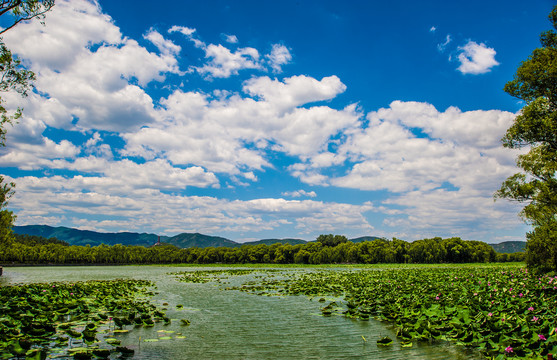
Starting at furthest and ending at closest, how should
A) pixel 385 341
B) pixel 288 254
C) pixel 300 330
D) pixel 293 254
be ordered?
1. pixel 293 254
2. pixel 288 254
3. pixel 300 330
4. pixel 385 341

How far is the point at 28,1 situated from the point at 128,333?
14800 millimetres

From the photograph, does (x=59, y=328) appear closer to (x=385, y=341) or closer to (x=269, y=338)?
(x=269, y=338)

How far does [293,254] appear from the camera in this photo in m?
123

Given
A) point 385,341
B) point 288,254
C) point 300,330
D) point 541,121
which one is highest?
point 541,121

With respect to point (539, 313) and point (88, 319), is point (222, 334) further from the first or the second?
point (539, 313)

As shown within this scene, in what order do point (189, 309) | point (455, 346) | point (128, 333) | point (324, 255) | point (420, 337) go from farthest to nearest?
point (324, 255) < point (189, 309) < point (128, 333) < point (420, 337) < point (455, 346)

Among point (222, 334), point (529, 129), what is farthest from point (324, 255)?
point (222, 334)

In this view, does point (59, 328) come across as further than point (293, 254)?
No

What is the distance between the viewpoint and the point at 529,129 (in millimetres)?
17734

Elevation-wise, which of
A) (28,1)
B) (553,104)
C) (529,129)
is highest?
(28,1)

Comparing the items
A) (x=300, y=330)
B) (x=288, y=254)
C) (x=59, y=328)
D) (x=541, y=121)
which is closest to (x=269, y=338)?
(x=300, y=330)

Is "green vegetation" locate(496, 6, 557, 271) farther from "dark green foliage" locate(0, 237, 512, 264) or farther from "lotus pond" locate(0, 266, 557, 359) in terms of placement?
"dark green foliage" locate(0, 237, 512, 264)

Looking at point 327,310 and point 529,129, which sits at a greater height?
point 529,129

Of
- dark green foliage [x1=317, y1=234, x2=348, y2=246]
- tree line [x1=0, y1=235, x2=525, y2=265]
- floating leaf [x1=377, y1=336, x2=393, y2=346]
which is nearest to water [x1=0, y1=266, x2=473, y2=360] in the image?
floating leaf [x1=377, y1=336, x2=393, y2=346]
